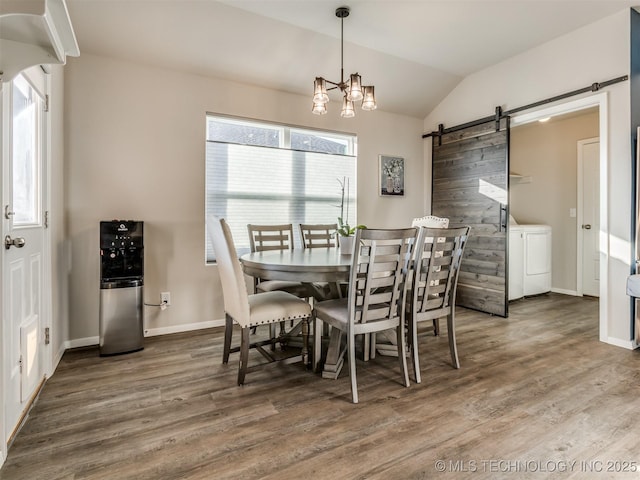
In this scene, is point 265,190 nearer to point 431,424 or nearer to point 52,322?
point 52,322

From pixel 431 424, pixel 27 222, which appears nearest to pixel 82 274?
pixel 27 222

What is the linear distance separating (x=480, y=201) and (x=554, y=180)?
6.65 feet

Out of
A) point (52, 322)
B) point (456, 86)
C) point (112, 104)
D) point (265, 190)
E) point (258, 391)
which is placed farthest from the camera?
point (456, 86)

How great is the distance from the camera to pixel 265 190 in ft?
12.1

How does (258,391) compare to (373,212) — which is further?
(373,212)

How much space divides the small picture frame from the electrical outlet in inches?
109

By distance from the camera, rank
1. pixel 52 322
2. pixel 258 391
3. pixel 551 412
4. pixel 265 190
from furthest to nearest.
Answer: pixel 265 190
pixel 52 322
pixel 258 391
pixel 551 412

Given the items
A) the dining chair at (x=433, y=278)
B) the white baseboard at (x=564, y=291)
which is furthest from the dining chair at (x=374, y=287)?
the white baseboard at (x=564, y=291)

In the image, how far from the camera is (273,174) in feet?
12.3

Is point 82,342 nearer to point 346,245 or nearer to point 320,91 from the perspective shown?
point 346,245

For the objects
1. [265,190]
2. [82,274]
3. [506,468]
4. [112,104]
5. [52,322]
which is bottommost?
[506,468]

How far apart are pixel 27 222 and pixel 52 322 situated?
0.81 meters

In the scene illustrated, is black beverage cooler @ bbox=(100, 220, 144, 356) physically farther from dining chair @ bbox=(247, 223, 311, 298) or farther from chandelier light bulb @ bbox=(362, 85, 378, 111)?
chandelier light bulb @ bbox=(362, 85, 378, 111)

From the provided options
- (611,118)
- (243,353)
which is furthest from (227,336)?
(611,118)
